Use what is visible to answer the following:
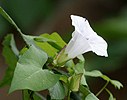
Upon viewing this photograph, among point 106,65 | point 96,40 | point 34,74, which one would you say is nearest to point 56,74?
point 34,74

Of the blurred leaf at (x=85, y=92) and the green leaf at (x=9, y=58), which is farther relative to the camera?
the green leaf at (x=9, y=58)

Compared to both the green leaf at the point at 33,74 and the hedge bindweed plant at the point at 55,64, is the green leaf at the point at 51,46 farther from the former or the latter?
the green leaf at the point at 33,74

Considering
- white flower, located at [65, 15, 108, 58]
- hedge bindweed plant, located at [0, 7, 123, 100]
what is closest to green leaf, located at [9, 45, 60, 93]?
hedge bindweed plant, located at [0, 7, 123, 100]

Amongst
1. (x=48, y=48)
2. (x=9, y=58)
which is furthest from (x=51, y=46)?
(x=9, y=58)

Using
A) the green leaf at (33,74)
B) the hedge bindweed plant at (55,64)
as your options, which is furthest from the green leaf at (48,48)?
the green leaf at (33,74)

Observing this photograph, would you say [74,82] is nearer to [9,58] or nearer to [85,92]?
[85,92]
